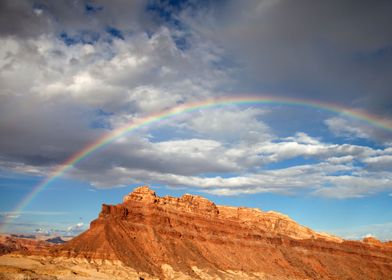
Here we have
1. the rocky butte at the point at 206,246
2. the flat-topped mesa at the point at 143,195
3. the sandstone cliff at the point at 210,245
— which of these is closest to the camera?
the rocky butte at the point at 206,246

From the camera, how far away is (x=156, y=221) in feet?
436

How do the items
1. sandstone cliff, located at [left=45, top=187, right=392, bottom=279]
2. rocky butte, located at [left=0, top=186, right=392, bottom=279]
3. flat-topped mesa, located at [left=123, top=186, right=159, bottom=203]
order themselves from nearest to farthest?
rocky butte, located at [left=0, top=186, right=392, bottom=279] → sandstone cliff, located at [left=45, top=187, right=392, bottom=279] → flat-topped mesa, located at [left=123, top=186, right=159, bottom=203]

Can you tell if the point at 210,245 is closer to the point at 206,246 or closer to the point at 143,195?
the point at 206,246

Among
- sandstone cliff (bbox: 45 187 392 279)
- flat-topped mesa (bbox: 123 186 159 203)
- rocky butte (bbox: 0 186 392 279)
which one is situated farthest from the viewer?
flat-topped mesa (bbox: 123 186 159 203)

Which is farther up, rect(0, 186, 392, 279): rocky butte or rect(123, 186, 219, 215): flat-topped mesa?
rect(123, 186, 219, 215): flat-topped mesa


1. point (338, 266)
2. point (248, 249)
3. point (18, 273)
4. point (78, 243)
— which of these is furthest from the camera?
point (338, 266)

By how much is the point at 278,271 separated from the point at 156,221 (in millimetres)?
47346

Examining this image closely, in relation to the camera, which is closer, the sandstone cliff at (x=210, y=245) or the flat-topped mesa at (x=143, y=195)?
the sandstone cliff at (x=210, y=245)

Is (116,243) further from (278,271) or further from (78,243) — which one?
(278,271)

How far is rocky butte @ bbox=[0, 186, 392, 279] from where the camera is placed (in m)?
107

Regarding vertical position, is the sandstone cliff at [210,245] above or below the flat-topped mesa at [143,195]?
below

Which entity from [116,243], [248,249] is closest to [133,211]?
[116,243]

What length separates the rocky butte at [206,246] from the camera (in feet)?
352

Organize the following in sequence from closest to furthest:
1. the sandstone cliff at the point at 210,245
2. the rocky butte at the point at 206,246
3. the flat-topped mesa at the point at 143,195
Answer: the rocky butte at the point at 206,246
the sandstone cliff at the point at 210,245
the flat-topped mesa at the point at 143,195
